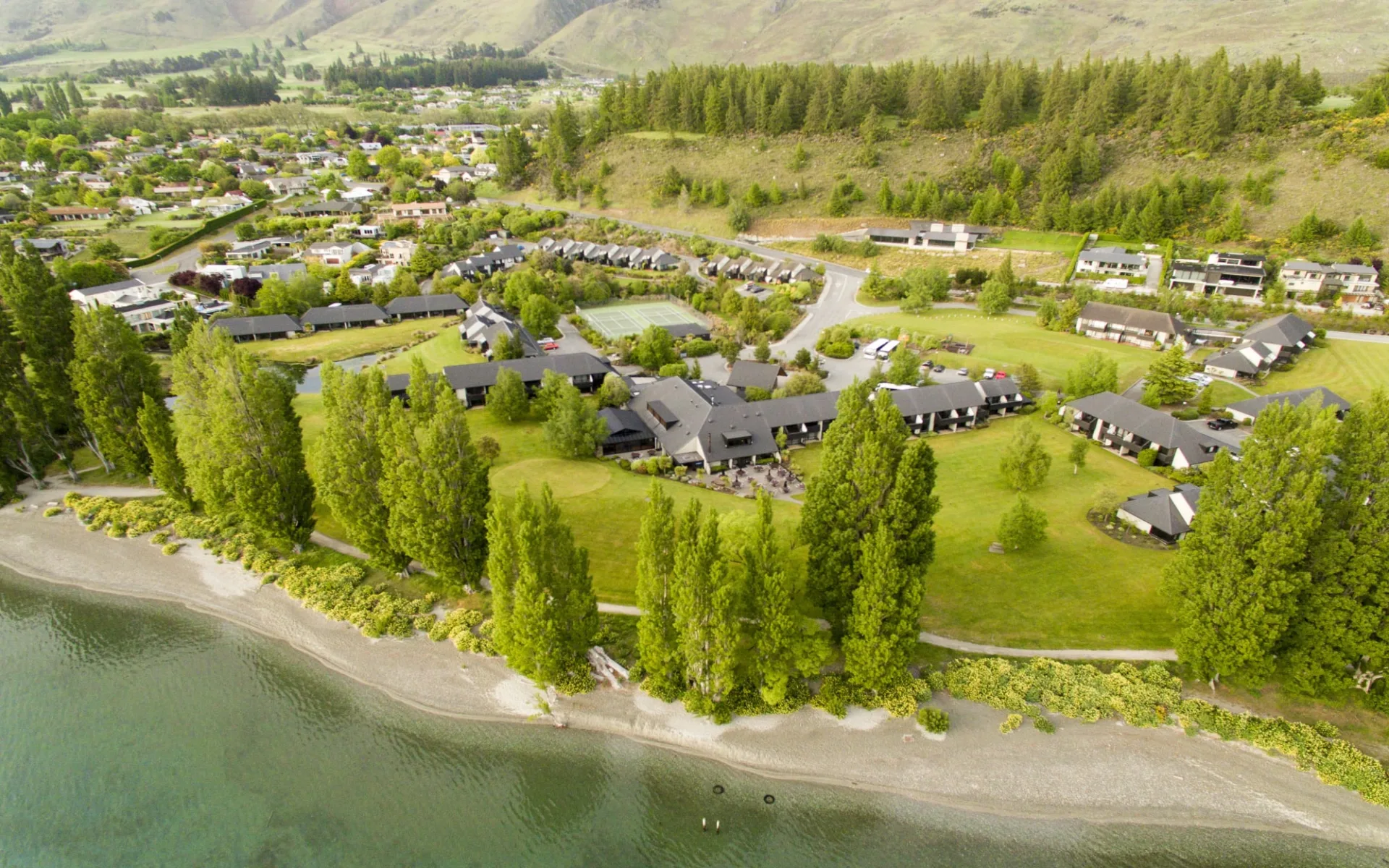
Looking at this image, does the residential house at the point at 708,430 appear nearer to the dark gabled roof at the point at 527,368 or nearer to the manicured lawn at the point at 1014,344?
the dark gabled roof at the point at 527,368

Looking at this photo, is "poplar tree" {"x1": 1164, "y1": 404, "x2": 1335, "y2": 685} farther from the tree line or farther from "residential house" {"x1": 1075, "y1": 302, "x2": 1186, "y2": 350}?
the tree line

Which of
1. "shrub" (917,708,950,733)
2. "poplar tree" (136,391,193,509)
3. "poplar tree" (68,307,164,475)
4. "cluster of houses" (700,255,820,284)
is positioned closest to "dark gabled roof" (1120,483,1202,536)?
"shrub" (917,708,950,733)

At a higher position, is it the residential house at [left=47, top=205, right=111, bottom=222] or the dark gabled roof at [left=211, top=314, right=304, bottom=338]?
the residential house at [left=47, top=205, right=111, bottom=222]

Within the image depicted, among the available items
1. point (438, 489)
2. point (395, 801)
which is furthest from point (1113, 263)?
point (395, 801)

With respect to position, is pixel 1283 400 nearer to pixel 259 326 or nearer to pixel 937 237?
pixel 937 237

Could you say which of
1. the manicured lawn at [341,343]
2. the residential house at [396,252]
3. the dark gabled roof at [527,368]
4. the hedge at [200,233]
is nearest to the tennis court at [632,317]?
the dark gabled roof at [527,368]

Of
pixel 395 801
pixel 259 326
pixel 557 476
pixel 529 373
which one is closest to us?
pixel 395 801

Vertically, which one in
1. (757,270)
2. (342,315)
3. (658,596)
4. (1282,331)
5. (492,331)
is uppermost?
(658,596)
